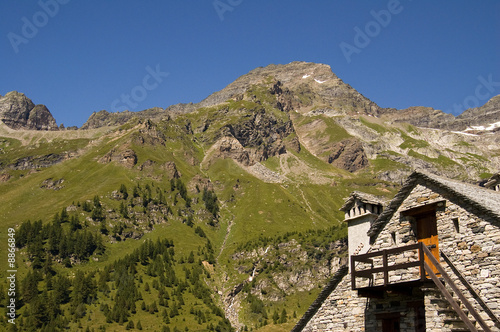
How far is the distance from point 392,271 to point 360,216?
8679 mm

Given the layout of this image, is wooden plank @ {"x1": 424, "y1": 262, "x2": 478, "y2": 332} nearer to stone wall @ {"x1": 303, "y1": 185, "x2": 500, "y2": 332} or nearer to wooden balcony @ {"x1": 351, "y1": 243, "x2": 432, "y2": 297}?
wooden balcony @ {"x1": 351, "y1": 243, "x2": 432, "y2": 297}

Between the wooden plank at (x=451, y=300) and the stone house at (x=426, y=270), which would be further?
the stone house at (x=426, y=270)

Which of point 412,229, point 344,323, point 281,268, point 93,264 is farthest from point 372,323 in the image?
point 93,264

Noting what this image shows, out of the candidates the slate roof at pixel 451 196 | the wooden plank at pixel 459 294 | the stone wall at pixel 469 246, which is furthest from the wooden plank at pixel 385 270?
the slate roof at pixel 451 196

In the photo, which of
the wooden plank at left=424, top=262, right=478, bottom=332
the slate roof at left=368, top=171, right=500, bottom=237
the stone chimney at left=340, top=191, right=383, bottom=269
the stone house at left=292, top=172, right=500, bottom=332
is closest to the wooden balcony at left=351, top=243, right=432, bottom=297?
the stone house at left=292, top=172, right=500, bottom=332

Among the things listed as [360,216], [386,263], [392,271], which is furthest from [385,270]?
[360,216]

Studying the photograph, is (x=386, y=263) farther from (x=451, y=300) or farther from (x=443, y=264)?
(x=451, y=300)

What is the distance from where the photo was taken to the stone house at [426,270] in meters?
17.2

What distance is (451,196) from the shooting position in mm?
19578

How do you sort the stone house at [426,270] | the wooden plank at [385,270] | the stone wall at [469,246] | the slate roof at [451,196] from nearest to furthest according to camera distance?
the stone wall at [469,246] → the stone house at [426,270] → the slate roof at [451,196] → the wooden plank at [385,270]

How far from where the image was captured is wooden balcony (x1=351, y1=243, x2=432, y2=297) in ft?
61.0

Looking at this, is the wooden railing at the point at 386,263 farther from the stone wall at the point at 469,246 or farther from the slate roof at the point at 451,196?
the slate roof at the point at 451,196

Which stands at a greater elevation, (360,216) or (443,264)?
(360,216)

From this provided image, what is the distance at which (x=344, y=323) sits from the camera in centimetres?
2378
